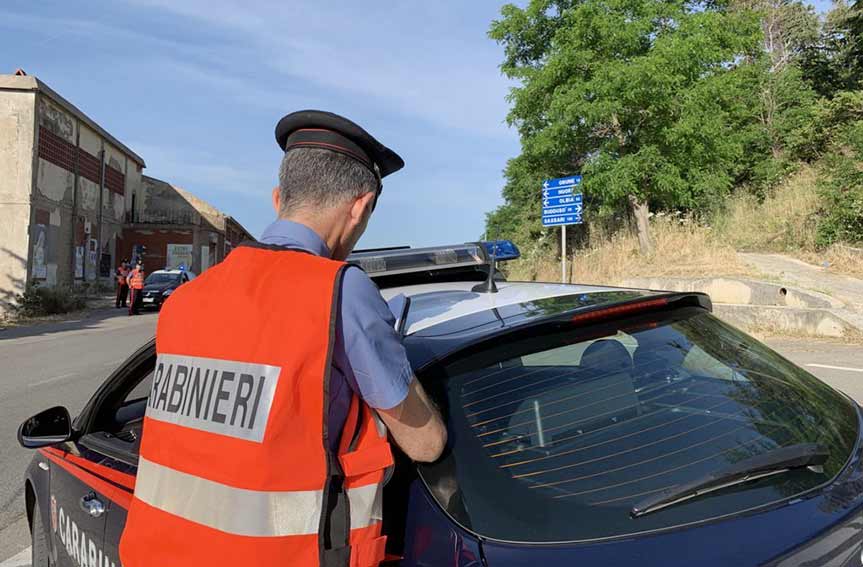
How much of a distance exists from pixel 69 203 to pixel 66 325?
38.1 ft

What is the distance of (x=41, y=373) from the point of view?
962 centimetres

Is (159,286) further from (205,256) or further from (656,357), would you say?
(656,357)

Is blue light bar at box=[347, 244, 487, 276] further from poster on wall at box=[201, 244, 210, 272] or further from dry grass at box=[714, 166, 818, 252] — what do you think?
poster on wall at box=[201, 244, 210, 272]

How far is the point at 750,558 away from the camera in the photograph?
48.5 inches

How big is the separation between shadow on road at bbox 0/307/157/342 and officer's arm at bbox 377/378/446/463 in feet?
54.0

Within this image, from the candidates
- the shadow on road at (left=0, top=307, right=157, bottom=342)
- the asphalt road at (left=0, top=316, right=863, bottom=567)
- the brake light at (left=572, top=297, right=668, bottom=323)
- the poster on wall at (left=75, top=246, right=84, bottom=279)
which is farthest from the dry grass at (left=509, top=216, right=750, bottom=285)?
the poster on wall at (left=75, top=246, right=84, bottom=279)

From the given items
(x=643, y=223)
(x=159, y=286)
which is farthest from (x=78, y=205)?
(x=643, y=223)

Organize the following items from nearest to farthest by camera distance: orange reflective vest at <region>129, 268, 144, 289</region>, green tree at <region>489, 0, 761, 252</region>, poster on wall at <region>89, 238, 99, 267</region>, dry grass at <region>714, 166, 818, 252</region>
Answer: green tree at <region>489, 0, 761, 252</region> → dry grass at <region>714, 166, 818, 252</region> → orange reflective vest at <region>129, 268, 144, 289</region> → poster on wall at <region>89, 238, 99, 267</region>

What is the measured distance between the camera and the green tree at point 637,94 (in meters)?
16.2

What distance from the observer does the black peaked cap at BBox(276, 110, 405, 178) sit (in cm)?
153

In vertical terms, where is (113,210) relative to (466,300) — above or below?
above

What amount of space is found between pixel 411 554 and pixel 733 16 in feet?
66.5

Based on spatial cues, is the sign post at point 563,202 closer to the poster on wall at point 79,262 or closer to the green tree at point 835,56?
the green tree at point 835,56

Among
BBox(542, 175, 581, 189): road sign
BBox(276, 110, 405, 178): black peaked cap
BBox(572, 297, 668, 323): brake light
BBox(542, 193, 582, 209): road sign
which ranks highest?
BBox(542, 175, 581, 189): road sign
